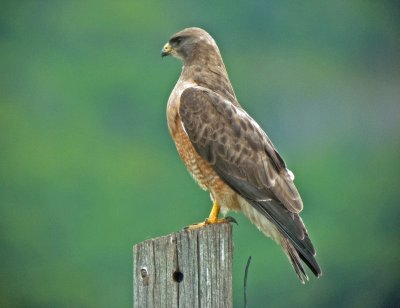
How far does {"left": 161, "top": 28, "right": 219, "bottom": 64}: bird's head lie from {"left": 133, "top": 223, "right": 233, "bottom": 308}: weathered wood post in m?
2.55

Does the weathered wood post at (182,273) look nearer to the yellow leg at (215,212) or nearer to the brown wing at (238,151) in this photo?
the brown wing at (238,151)

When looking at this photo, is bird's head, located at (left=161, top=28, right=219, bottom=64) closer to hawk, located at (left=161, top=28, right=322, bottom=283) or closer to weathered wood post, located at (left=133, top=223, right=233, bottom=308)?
hawk, located at (left=161, top=28, right=322, bottom=283)

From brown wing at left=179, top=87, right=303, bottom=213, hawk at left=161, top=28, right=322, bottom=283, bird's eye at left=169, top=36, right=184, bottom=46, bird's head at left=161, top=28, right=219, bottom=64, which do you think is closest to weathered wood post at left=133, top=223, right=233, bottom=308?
hawk at left=161, top=28, right=322, bottom=283

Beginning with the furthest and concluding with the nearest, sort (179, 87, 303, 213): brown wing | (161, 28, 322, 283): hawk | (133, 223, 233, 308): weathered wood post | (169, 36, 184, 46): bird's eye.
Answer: (169, 36, 184, 46): bird's eye, (179, 87, 303, 213): brown wing, (161, 28, 322, 283): hawk, (133, 223, 233, 308): weathered wood post

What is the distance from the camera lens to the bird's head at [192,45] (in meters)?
8.65

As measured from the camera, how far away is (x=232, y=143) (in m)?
8.06

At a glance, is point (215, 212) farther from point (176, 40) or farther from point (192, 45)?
point (176, 40)

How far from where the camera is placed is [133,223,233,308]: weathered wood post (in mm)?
6250

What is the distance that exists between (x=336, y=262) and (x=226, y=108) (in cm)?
1190

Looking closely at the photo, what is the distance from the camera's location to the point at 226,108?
8.12m

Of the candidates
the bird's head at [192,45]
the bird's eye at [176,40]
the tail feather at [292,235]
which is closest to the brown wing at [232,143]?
the tail feather at [292,235]

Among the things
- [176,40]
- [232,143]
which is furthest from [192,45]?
[232,143]

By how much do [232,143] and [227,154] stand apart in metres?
0.08

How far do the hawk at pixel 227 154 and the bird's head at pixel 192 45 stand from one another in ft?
0.29
